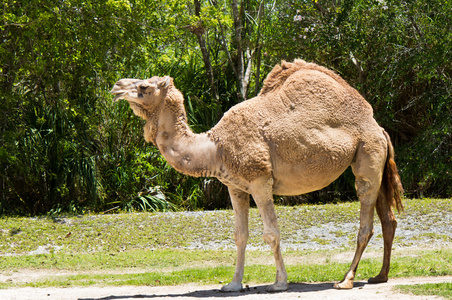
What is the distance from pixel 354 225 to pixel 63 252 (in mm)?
5584

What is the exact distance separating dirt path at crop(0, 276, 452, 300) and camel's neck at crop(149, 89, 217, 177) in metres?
1.33

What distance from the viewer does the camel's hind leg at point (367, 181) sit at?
20.2ft

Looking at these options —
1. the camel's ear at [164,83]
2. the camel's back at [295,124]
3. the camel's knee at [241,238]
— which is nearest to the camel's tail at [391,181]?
the camel's back at [295,124]

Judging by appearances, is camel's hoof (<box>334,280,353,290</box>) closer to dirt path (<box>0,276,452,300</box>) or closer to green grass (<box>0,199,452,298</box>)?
dirt path (<box>0,276,452,300</box>)

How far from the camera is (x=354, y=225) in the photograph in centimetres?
1130

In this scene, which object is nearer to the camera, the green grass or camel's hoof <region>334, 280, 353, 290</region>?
camel's hoof <region>334, 280, 353, 290</region>

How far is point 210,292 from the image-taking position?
247 inches

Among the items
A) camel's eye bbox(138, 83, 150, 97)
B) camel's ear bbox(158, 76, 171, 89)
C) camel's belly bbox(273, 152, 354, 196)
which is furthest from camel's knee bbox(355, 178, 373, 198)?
camel's eye bbox(138, 83, 150, 97)

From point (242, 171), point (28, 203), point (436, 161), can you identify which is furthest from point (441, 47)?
point (28, 203)

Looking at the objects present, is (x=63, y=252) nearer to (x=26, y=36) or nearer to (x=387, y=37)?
(x=26, y=36)

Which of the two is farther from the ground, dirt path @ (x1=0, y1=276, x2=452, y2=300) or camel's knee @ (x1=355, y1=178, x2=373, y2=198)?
camel's knee @ (x1=355, y1=178, x2=373, y2=198)

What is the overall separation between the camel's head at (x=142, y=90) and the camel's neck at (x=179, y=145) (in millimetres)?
101

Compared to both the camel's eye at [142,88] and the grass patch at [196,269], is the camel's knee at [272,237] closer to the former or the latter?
the grass patch at [196,269]

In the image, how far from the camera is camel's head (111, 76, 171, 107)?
5867 mm
